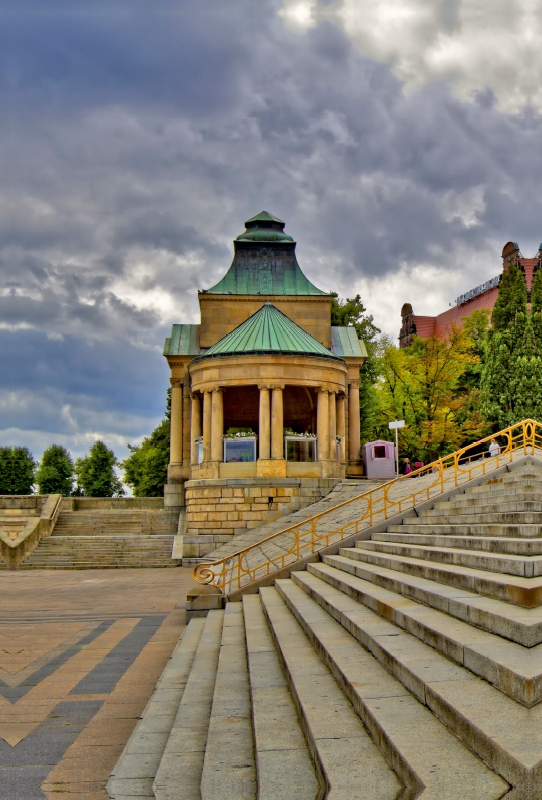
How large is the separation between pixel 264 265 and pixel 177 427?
31.6 feet

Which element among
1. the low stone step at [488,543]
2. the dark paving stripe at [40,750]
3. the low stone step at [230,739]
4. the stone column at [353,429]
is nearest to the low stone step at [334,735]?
the low stone step at [230,739]

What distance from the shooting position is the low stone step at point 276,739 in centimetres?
446

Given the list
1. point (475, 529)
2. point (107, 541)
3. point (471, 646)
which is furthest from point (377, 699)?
point (107, 541)

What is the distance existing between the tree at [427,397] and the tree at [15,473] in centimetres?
2516

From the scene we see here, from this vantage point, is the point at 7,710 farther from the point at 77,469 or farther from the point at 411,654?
the point at 77,469

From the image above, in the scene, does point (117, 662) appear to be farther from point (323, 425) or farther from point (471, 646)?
point (323, 425)

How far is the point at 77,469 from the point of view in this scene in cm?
6003

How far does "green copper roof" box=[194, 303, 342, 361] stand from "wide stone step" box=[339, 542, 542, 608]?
2029 centimetres

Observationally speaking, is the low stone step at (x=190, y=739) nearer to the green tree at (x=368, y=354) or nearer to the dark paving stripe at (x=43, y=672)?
the dark paving stripe at (x=43, y=672)

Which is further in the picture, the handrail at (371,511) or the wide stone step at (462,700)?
the handrail at (371,511)

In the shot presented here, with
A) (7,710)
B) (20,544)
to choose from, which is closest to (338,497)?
(20,544)

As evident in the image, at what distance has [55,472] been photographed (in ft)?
184

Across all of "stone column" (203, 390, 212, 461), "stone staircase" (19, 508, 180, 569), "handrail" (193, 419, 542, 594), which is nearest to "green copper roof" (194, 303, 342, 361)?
"stone column" (203, 390, 212, 461)

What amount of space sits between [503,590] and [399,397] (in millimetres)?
34562
